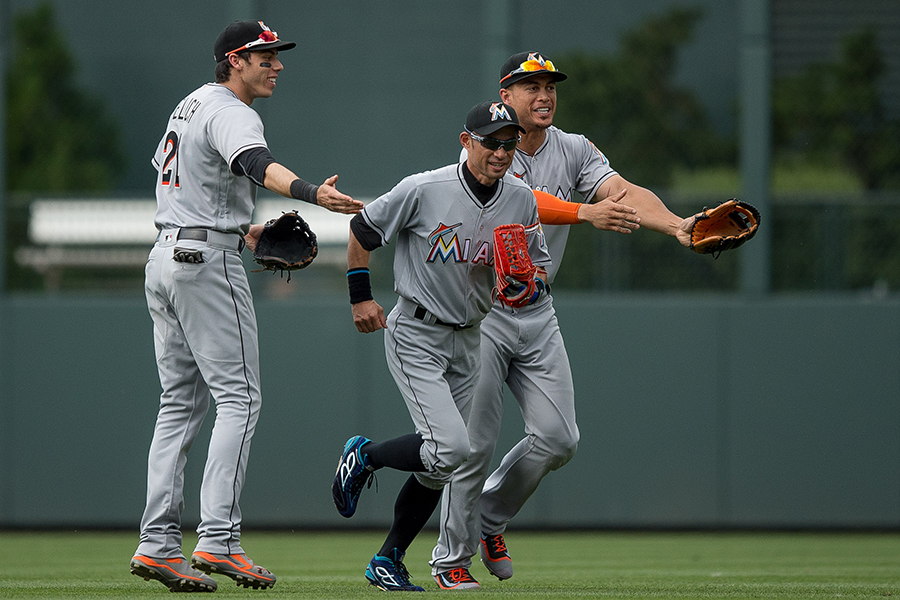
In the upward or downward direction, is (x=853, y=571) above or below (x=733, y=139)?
below

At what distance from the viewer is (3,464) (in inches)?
378

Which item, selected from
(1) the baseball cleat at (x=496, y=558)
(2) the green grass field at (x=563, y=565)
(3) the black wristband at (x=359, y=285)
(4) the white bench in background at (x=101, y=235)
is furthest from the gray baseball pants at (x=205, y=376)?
(4) the white bench in background at (x=101, y=235)

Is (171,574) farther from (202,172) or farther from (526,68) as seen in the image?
(526,68)

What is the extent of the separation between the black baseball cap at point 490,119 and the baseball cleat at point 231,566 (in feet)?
6.44

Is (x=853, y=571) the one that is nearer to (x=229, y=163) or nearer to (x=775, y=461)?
(x=775, y=461)

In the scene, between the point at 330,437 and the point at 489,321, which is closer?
the point at 489,321

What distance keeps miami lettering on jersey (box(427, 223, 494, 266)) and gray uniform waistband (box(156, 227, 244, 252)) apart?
32.3 inches

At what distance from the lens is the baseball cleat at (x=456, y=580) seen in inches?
202

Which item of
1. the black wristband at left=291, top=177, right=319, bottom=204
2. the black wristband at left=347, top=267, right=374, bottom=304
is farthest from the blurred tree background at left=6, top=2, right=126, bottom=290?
the black wristband at left=291, top=177, right=319, bottom=204

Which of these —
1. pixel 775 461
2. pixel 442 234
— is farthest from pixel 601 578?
pixel 775 461

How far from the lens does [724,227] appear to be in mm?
4980

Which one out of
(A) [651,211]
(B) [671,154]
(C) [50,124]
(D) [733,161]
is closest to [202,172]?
(A) [651,211]

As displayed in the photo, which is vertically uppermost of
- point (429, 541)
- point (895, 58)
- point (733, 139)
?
point (895, 58)

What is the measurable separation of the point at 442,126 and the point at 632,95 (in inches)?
72.5
